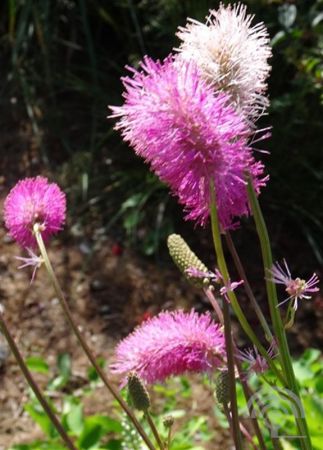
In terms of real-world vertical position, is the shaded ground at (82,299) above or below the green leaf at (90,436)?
above

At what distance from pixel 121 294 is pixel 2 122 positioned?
1.44m

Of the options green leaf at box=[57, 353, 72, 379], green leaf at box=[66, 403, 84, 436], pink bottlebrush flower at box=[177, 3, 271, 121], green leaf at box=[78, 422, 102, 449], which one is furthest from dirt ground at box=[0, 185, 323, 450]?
pink bottlebrush flower at box=[177, 3, 271, 121]

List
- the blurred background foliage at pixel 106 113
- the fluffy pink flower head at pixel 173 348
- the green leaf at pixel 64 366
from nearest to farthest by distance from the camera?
1. the fluffy pink flower head at pixel 173 348
2. the green leaf at pixel 64 366
3. the blurred background foliage at pixel 106 113

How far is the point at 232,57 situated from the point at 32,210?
Result: 37cm

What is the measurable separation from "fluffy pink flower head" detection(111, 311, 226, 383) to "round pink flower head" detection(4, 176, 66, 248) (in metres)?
0.19

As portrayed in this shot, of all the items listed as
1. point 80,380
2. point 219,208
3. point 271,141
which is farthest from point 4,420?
point 219,208

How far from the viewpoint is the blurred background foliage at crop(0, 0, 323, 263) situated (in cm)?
388

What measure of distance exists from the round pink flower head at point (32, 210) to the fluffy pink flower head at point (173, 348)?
19cm

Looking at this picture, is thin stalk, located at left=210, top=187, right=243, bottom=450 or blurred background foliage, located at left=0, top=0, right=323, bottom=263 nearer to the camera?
thin stalk, located at left=210, top=187, right=243, bottom=450

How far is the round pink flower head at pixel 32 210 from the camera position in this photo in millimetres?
1158

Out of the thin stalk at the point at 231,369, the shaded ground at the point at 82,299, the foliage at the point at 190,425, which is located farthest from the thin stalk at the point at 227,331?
the shaded ground at the point at 82,299

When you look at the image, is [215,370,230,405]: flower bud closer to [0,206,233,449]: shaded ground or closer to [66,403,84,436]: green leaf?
[66,403,84,436]: green leaf

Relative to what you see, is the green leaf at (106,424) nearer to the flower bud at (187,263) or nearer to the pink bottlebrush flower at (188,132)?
the flower bud at (187,263)

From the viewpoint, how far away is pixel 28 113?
4.65 m
